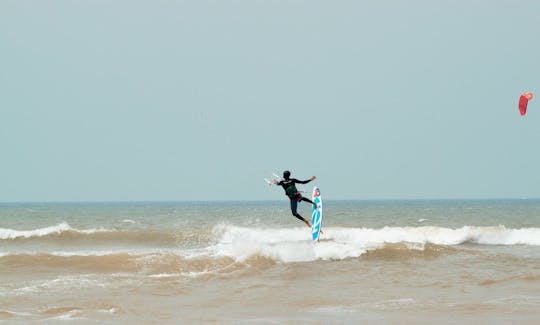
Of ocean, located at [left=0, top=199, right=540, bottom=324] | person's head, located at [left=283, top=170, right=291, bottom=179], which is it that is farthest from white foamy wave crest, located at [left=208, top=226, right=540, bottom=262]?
person's head, located at [left=283, top=170, right=291, bottom=179]

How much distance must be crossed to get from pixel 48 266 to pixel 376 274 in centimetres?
784

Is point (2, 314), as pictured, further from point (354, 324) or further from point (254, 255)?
point (254, 255)

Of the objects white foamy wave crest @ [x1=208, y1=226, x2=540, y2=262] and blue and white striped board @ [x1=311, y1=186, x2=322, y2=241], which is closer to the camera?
blue and white striped board @ [x1=311, y1=186, x2=322, y2=241]

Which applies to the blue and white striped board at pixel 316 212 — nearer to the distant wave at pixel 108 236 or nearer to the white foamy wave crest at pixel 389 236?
the white foamy wave crest at pixel 389 236

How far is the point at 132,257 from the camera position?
655 inches

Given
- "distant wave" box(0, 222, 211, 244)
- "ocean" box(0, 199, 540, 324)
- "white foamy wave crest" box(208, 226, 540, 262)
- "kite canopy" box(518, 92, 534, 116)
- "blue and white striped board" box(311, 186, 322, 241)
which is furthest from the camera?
"distant wave" box(0, 222, 211, 244)

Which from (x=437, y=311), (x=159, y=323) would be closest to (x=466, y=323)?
(x=437, y=311)

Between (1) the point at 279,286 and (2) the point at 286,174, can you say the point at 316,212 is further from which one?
(1) the point at 279,286

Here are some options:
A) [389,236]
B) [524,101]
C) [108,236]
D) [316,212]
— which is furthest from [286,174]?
[108,236]

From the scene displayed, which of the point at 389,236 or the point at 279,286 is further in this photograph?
the point at 389,236

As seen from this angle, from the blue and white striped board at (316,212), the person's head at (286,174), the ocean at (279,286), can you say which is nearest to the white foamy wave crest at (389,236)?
the blue and white striped board at (316,212)

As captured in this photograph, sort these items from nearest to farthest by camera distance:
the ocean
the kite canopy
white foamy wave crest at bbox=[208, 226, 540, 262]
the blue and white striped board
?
1. the ocean
2. the kite canopy
3. the blue and white striped board
4. white foamy wave crest at bbox=[208, 226, 540, 262]

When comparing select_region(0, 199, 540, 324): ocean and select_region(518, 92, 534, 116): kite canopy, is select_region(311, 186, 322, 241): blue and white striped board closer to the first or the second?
select_region(0, 199, 540, 324): ocean

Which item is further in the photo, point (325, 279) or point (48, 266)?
point (48, 266)
